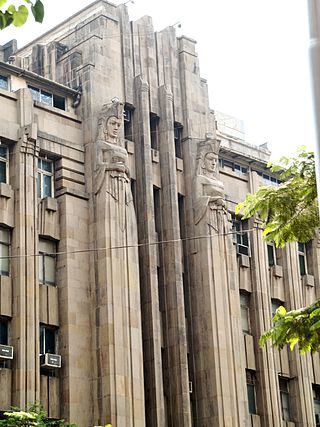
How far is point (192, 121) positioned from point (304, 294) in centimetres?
928

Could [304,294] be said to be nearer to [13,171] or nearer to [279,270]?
[279,270]

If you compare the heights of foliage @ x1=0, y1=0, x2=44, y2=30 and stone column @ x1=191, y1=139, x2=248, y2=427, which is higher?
stone column @ x1=191, y1=139, x2=248, y2=427

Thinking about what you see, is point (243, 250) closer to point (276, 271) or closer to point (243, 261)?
point (243, 261)

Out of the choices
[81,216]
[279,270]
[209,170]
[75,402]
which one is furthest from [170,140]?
[75,402]

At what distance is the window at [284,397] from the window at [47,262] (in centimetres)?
1177

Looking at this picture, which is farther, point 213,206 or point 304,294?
point 304,294

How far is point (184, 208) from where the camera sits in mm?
36656

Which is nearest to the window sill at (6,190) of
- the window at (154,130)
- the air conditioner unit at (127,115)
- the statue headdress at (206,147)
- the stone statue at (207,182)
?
the air conditioner unit at (127,115)

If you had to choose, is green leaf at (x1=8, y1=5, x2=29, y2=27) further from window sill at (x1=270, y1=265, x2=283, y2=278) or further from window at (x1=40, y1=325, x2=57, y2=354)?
window sill at (x1=270, y1=265, x2=283, y2=278)

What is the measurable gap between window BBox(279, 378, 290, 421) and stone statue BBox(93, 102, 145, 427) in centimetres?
933

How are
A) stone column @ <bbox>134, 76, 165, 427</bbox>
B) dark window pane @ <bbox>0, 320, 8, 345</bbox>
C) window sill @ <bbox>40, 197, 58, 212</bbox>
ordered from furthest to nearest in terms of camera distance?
1. stone column @ <bbox>134, 76, 165, 427</bbox>
2. window sill @ <bbox>40, 197, 58, 212</bbox>
3. dark window pane @ <bbox>0, 320, 8, 345</bbox>

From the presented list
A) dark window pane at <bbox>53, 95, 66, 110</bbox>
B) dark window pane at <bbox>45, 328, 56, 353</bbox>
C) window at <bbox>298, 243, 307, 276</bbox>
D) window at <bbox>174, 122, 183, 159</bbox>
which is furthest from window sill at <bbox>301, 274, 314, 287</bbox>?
dark window pane at <bbox>45, 328, 56, 353</bbox>

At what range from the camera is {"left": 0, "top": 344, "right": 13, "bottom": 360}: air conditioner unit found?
28672mm

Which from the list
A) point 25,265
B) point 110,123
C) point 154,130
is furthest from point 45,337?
point 154,130
